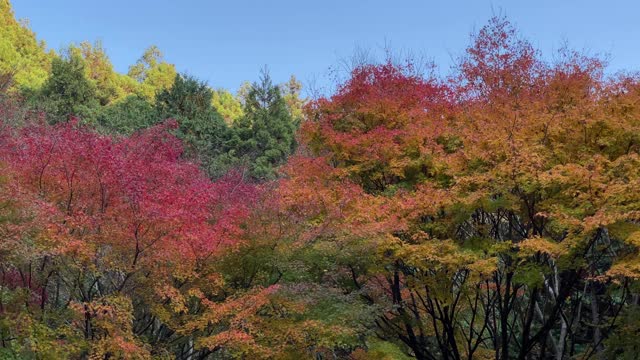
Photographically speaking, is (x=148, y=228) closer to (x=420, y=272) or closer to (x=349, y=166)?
(x=349, y=166)

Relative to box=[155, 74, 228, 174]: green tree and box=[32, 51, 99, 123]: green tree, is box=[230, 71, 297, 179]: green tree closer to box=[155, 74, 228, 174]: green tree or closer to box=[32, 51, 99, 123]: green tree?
box=[155, 74, 228, 174]: green tree

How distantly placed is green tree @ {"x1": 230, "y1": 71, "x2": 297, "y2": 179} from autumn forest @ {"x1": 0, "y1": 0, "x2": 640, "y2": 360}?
16.9m

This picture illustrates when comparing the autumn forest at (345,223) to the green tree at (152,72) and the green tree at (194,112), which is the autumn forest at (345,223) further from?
the green tree at (152,72)

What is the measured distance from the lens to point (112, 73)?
45812 millimetres

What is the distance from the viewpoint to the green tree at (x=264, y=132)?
29188mm

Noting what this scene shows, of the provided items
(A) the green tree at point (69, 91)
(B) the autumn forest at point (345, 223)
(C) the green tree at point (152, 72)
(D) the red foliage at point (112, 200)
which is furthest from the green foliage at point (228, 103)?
(D) the red foliage at point (112, 200)

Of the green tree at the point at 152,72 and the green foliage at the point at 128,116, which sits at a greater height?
the green tree at the point at 152,72

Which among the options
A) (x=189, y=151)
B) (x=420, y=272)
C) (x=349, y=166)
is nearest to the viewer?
(x=420, y=272)

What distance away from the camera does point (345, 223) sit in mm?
9414

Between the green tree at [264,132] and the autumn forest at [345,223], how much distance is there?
16860 millimetres

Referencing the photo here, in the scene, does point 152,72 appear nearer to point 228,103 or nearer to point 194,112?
point 228,103

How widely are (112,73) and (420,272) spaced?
42.6 metres

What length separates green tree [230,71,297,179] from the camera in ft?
95.8

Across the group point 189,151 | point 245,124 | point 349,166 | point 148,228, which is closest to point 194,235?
point 148,228
